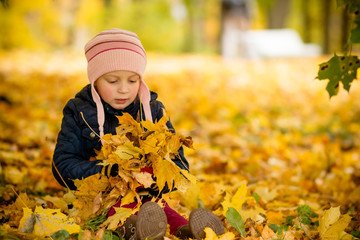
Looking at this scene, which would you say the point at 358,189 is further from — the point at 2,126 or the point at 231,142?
the point at 2,126

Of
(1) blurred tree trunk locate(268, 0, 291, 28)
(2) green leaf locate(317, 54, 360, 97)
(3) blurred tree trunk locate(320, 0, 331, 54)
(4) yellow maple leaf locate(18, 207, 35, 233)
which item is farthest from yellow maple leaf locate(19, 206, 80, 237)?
(3) blurred tree trunk locate(320, 0, 331, 54)

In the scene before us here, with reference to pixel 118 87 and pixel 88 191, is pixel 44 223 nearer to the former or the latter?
pixel 88 191

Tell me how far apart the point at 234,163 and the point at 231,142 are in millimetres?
750

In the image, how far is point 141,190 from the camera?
6.32 feet

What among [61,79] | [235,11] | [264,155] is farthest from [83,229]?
[235,11]

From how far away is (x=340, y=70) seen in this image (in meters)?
2.27

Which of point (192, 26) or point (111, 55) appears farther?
point (192, 26)

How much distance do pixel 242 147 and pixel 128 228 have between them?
243 centimetres

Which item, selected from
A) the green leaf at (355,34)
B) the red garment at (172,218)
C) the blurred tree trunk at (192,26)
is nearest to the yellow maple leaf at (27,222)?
the red garment at (172,218)

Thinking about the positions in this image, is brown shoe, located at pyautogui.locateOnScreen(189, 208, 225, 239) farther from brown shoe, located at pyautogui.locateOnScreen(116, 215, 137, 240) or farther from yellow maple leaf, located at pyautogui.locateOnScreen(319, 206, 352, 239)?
yellow maple leaf, located at pyautogui.locateOnScreen(319, 206, 352, 239)

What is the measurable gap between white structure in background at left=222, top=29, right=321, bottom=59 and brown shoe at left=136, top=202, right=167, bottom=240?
1026 cm

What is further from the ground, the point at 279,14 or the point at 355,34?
the point at 279,14

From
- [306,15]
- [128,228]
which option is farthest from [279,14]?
[128,228]

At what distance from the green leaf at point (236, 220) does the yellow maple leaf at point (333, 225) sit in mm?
393
